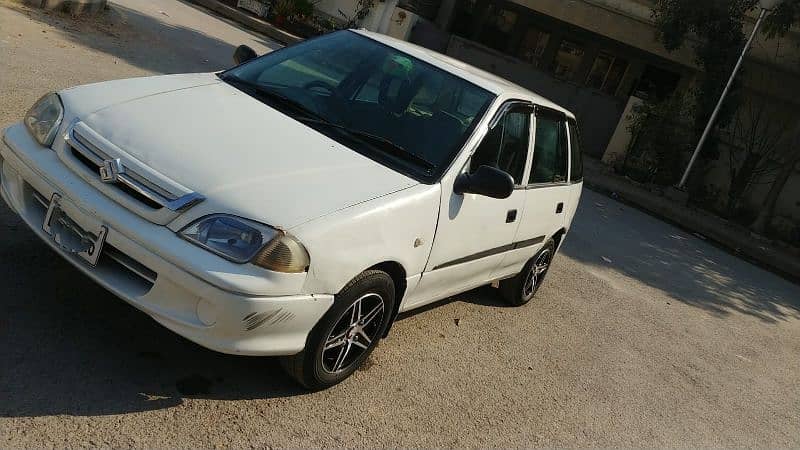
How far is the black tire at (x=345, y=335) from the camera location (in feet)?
11.7

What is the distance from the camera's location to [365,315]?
388 cm

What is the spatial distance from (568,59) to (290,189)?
74.7 ft

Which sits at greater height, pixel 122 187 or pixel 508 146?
pixel 508 146

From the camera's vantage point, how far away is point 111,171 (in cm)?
336

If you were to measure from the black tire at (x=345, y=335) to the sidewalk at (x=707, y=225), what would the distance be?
11.5 meters

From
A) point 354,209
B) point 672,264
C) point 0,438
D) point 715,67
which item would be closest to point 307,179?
point 354,209

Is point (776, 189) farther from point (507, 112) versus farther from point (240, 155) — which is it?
point (240, 155)

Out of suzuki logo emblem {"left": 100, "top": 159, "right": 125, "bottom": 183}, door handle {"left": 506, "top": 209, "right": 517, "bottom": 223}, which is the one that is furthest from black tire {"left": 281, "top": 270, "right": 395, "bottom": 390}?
door handle {"left": 506, "top": 209, "right": 517, "bottom": 223}

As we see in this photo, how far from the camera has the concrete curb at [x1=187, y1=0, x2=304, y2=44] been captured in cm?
2011

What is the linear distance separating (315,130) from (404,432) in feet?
5.65

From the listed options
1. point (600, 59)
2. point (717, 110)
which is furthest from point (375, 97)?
point (600, 59)

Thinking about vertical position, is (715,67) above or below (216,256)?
above

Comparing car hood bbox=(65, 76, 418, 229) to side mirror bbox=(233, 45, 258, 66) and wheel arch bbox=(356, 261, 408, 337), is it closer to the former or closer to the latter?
wheel arch bbox=(356, 261, 408, 337)

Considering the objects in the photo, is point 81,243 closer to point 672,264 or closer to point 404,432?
point 404,432
